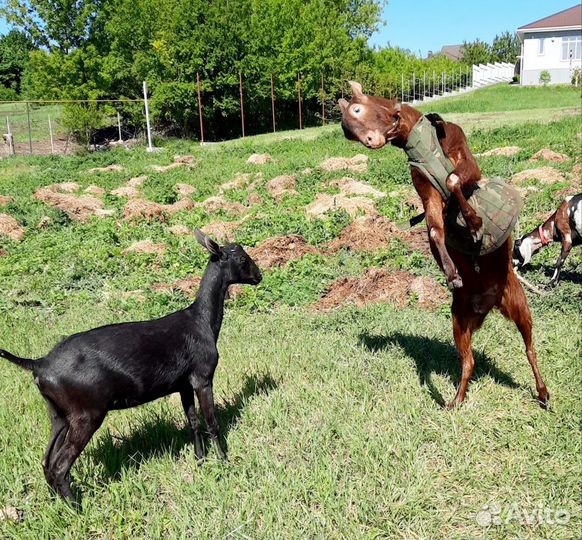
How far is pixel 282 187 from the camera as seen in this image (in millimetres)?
14625

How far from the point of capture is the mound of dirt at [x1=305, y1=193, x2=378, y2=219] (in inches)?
446

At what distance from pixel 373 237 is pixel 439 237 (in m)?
5.75

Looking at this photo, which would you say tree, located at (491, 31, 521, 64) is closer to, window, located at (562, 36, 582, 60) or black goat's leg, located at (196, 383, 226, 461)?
window, located at (562, 36, 582, 60)

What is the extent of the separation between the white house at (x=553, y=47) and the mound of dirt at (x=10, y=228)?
4953 centimetres

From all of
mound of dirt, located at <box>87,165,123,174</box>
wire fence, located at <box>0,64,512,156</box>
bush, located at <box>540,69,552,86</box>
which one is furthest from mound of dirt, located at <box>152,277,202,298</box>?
bush, located at <box>540,69,552,86</box>

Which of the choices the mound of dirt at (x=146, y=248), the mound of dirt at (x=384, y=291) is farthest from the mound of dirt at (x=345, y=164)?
the mound of dirt at (x=384, y=291)

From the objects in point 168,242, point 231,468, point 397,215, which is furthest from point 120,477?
point 397,215

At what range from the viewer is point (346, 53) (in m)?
39.2

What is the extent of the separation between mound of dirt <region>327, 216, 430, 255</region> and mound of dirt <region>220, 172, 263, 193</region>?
569 cm

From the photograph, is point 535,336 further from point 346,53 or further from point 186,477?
point 346,53

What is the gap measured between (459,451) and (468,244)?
136 cm

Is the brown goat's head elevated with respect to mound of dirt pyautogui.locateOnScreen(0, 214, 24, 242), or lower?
elevated

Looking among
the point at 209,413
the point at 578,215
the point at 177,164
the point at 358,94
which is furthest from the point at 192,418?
the point at 177,164

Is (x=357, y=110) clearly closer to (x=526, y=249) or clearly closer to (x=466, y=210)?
(x=466, y=210)
